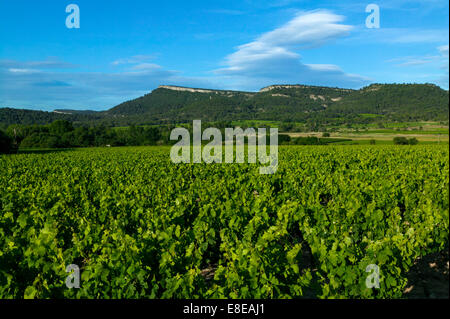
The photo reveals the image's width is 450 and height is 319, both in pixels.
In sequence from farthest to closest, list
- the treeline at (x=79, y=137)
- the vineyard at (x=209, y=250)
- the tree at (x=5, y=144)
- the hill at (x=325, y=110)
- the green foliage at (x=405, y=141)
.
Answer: the hill at (x=325, y=110) → the treeline at (x=79, y=137) → the green foliage at (x=405, y=141) → the tree at (x=5, y=144) → the vineyard at (x=209, y=250)

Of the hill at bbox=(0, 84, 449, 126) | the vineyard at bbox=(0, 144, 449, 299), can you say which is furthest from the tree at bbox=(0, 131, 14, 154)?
the hill at bbox=(0, 84, 449, 126)

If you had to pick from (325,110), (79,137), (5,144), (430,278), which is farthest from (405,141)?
(325,110)

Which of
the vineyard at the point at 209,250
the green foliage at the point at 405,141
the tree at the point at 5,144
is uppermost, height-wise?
the green foliage at the point at 405,141

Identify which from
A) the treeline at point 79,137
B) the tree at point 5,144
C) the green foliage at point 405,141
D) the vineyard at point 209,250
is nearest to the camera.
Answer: the vineyard at point 209,250

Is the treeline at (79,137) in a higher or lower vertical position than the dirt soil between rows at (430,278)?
higher

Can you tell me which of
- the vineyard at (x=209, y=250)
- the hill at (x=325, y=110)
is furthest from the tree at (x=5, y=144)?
the hill at (x=325, y=110)

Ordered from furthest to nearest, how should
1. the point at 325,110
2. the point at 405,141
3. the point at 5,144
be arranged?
the point at 325,110 < the point at 405,141 < the point at 5,144

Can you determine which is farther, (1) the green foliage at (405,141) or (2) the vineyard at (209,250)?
(1) the green foliage at (405,141)

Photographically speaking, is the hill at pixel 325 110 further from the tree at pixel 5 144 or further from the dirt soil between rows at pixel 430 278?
the dirt soil between rows at pixel 430 278

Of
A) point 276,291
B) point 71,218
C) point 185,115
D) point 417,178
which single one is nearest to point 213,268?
point 276,291

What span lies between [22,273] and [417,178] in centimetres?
1183

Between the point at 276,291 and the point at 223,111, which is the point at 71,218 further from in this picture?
the point at 223,111

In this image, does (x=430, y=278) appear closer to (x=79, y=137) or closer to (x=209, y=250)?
(x=209, y=250)

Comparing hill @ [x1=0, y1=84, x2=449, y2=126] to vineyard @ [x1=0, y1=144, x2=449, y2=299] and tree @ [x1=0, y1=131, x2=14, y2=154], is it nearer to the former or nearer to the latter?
tree @ [x1=0, y1=131, x2=14, y2=154]
